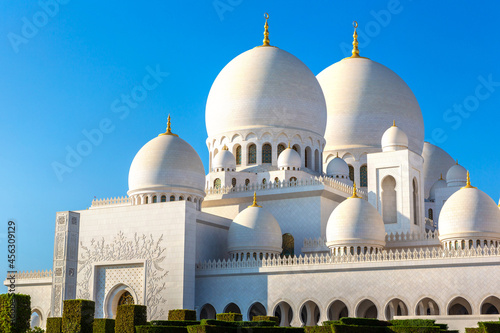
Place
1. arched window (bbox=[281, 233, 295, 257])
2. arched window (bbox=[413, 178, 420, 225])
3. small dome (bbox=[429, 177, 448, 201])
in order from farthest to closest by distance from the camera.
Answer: small dome (bbox=[429, 177, 448, 201]) < arched window (bbox=[413, 178, 420, 225]) < arched window (bbox=[281, 233, 295, 257])

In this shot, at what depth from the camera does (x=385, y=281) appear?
81.8 feet

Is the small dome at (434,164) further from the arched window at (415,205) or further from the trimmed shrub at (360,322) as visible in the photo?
the trimmed shrub at (360,322)

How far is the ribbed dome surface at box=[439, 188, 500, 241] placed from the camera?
1012 inches

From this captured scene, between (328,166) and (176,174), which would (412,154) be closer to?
(328,166)

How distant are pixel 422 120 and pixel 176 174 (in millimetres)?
15708

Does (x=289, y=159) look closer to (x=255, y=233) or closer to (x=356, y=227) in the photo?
(x=255, y=233)

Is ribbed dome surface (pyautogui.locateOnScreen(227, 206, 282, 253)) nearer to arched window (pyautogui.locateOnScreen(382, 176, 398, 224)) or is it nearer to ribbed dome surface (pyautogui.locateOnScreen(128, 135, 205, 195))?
ribbed dome surface (pyautogui.locateOnScreen(128, 135, 205, 195))

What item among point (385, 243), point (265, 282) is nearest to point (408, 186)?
point (385, 243)

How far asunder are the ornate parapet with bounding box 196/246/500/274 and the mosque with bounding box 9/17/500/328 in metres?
0.05

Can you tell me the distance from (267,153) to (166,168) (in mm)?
6093

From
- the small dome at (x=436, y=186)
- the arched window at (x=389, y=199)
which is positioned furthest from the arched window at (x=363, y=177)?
the small dome at (x=436, y=186)

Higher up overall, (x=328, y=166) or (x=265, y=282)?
(x=328, y=166)

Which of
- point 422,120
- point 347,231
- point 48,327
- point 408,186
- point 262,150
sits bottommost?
point 48,327

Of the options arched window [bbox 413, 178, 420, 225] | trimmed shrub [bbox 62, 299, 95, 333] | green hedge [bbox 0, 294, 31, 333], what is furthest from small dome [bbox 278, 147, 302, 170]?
green hedge [bbox 0, 294, 31, 333]
